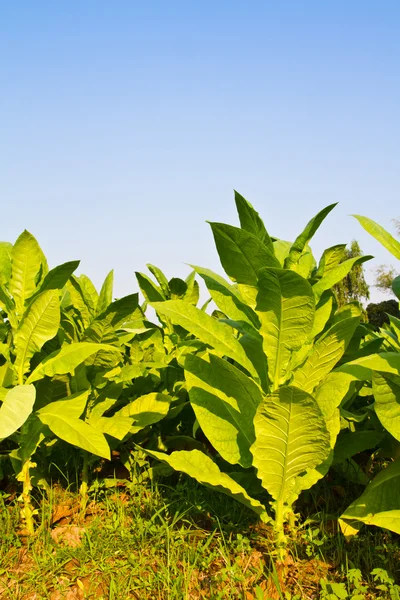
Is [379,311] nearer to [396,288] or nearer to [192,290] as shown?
[192,290]

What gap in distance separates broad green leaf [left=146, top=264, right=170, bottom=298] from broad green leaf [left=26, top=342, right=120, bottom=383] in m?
1.11

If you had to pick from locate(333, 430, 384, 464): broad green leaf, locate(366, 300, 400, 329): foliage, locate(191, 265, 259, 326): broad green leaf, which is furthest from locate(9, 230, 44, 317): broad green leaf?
locate(366, 300, 400, 329): foliage

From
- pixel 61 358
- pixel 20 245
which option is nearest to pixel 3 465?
pixel 61 358

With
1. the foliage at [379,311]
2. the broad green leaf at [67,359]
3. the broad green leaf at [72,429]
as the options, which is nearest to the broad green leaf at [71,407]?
the broad green leaf at [72,429]

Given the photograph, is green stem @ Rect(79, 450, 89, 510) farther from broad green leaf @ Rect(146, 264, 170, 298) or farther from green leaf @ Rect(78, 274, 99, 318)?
broad green leaf @ Rect(146, 264, 170, 298)

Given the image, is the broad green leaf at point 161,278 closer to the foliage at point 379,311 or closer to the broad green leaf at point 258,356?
the broad green leaf at point 258,356

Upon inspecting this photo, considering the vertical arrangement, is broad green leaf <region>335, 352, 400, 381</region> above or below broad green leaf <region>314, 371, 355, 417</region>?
above

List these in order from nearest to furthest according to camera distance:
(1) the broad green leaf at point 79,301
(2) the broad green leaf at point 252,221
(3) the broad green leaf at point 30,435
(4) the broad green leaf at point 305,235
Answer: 1. (4) the broad green leaf at point 305,235
2. (2) the broad green leaf at point 252,221
3. (3) the broad green leaf at point 30,435
4. (1) the broad green leaf at point 79,301

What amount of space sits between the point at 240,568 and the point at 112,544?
27.6 inches

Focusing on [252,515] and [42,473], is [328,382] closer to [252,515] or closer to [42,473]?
[252,515]

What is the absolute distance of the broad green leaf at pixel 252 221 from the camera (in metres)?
2.56

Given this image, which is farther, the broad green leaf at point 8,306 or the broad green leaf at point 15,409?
the broad green leaf at point 8,306

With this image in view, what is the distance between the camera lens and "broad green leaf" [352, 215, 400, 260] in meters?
2.48

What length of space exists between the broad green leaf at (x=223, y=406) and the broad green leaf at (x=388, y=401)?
1.60 feet
